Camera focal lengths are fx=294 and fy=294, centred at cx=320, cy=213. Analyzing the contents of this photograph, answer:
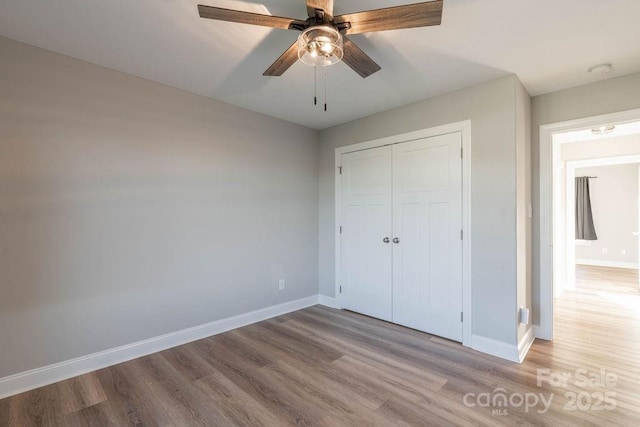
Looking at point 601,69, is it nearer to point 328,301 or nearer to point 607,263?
point 328,301

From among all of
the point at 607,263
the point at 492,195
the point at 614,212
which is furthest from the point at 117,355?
the point at 614,212

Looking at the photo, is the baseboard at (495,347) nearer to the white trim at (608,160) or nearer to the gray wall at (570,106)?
the gray wall at (570,106)

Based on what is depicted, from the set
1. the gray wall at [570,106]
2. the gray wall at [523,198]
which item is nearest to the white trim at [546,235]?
the gray wall at [570,106]

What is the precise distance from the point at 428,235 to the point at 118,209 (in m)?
2.88

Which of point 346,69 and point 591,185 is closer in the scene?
point 346,69

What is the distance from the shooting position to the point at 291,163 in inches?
151

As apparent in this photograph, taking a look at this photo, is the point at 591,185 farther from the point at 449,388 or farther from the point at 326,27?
the point at 326,27

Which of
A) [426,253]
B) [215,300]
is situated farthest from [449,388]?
[215,300]

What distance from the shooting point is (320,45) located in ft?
5.36

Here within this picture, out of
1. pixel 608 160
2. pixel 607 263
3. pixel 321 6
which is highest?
pixel 321 6

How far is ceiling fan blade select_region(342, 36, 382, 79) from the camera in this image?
170 centimetres

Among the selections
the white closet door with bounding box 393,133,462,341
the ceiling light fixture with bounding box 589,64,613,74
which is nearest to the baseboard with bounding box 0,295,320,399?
the white closet door with bounding box 393,133,462,341

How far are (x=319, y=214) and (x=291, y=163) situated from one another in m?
0.82

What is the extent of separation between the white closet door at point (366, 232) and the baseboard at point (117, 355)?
105 centimetres
